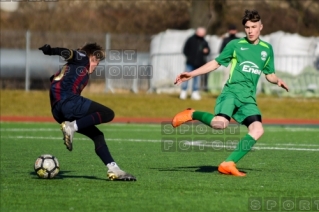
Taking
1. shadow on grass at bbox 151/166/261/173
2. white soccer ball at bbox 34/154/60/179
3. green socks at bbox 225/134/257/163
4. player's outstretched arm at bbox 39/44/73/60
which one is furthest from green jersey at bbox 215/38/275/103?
white soccer ball at bbox 34/154/60/179

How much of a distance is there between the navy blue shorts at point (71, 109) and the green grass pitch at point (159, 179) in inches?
29.0

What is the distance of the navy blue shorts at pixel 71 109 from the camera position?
9406mm

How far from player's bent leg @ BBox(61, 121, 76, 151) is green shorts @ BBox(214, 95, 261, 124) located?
73.4 inches

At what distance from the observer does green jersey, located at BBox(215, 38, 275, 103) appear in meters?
10.2

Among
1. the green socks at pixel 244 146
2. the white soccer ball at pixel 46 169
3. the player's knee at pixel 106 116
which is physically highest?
the player's knee at pixel 106 116

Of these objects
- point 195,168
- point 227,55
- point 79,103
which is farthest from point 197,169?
point 79,103

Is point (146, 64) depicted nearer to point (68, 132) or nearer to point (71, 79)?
point (71, 79)

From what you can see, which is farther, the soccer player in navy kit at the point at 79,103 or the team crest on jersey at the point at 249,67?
the team crest on jersey at the point at 249,67

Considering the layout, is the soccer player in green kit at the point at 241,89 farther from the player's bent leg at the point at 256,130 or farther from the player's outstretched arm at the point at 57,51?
the player's outstretched arm at the point at 57,51

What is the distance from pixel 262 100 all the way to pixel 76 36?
7.11 metres

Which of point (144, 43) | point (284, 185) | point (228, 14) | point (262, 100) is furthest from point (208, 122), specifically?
point (228, 14)

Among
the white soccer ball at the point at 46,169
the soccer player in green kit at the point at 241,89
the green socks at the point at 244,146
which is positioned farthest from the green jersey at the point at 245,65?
the white soccer ball at the point at 46,169

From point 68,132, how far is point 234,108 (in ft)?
7.03

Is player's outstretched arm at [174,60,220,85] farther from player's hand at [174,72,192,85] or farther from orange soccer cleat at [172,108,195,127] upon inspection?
orange soccer cleat at [172,108,195,127]
